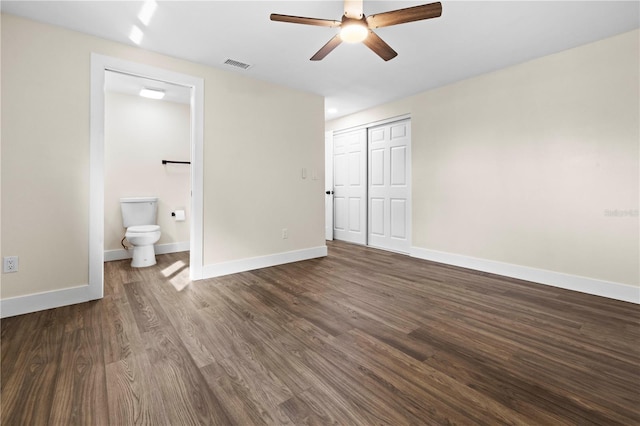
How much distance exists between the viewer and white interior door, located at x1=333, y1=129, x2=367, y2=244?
512 centimetres

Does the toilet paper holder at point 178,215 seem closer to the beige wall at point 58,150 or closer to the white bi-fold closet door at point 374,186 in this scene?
the beige wall at point 58,150

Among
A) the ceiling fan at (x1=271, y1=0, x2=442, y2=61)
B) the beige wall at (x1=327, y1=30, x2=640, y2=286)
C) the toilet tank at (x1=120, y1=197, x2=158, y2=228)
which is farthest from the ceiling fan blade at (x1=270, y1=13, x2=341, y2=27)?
the toilet tank at (x1=120, y1=197, x2=158, y2=228)

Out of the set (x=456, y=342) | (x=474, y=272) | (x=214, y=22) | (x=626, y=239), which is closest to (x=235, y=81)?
(x=214, y=22)

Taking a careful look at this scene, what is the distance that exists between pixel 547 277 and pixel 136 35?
455 centimetres

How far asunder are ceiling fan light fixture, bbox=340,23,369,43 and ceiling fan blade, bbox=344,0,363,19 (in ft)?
0.17

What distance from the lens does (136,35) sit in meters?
2.54

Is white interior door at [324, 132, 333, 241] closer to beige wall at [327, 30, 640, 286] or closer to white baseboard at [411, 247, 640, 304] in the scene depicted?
beige wall at [327, 30, 640, 286]

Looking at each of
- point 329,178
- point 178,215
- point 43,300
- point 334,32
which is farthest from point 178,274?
point 329,178

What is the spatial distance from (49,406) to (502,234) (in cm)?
393

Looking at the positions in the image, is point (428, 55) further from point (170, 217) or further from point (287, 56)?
point (170, 217)

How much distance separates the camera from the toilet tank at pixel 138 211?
3.95 m

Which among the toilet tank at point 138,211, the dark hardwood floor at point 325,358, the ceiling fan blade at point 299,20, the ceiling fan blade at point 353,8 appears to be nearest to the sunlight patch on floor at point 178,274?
the dark hardwood floor at point 325,358

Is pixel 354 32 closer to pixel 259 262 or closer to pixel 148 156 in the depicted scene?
pixel 259 262

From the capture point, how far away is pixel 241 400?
4.35ft
